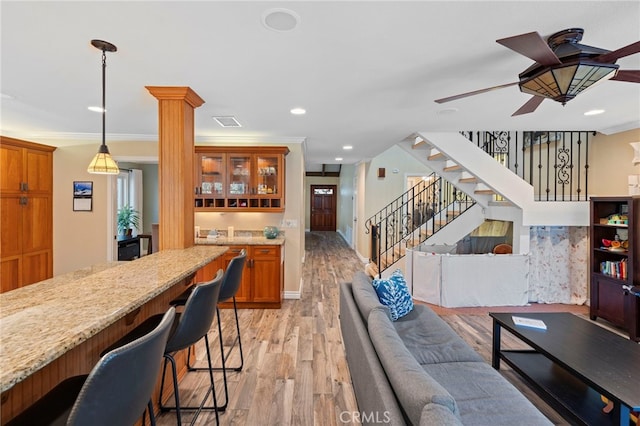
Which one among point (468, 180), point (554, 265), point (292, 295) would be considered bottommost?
point (292, 295)

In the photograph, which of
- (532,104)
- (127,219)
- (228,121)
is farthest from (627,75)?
(127,219)

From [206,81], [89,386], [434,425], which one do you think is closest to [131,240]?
[206,81]

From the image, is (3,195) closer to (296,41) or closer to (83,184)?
(83,184)

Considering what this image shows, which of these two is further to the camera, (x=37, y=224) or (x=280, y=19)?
(x=37, y=224)

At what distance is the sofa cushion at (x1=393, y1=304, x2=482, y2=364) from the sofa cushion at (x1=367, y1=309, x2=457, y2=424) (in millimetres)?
614

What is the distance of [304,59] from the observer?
2260mm

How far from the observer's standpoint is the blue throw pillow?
2.86 metres

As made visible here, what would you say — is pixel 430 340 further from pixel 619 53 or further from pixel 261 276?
pixel 261 276

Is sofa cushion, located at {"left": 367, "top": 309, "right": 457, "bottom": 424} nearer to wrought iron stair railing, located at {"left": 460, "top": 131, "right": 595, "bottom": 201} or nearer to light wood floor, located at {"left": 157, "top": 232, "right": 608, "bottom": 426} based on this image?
light wood floor, located at {"left": 157, "top": 232, "right": 608, "bottom": 426}

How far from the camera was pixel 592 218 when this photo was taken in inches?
168

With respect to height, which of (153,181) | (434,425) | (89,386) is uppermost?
(153,181)

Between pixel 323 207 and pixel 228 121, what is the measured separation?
10675mm

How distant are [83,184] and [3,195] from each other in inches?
36.3

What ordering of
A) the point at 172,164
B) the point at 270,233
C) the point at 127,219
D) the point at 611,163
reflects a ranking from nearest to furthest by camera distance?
the point at 172,164
the point at 611,163
the point at 270,233
the point at 127,219
